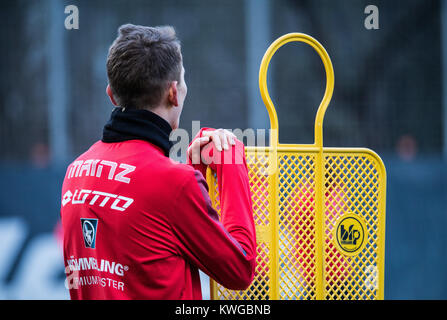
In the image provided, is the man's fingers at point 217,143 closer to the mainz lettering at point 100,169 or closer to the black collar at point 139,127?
the black collar at point 139,127

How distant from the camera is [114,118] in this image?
1.35m

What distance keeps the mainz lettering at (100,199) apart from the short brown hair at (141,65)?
31 centimetres

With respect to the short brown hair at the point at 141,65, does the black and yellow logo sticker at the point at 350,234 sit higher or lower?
lower

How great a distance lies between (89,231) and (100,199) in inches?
4.6

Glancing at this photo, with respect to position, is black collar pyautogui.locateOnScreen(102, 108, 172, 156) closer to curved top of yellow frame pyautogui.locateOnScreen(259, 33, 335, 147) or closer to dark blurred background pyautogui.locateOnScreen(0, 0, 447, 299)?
curved top of yellow frame pyautogui.locateOnScreen(259, 33, 335, 147)

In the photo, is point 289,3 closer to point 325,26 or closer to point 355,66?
point 325,26

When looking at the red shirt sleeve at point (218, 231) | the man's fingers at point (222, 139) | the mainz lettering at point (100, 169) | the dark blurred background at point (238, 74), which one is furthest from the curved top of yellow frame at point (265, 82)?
the dark blurred background at point (238, 74)

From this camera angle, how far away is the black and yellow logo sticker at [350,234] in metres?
1.82

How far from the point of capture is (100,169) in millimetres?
1309

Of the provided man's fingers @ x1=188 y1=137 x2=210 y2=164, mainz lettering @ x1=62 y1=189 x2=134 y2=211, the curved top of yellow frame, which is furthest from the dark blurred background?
mainz lettering @ x1=62 y1=189 x2=134 y2=211

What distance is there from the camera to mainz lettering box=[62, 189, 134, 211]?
125 centimetres

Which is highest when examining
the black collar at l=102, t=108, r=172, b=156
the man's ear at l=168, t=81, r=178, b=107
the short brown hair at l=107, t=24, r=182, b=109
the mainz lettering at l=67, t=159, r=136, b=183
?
the short brown hair at l=107, t=24, r=182, b=109

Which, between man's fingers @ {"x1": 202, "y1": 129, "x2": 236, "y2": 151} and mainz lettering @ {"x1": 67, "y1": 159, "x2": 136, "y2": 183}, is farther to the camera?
man's fingers @ {"x1": 202, "y1": 129, "x2": 236, "y2": 151}
